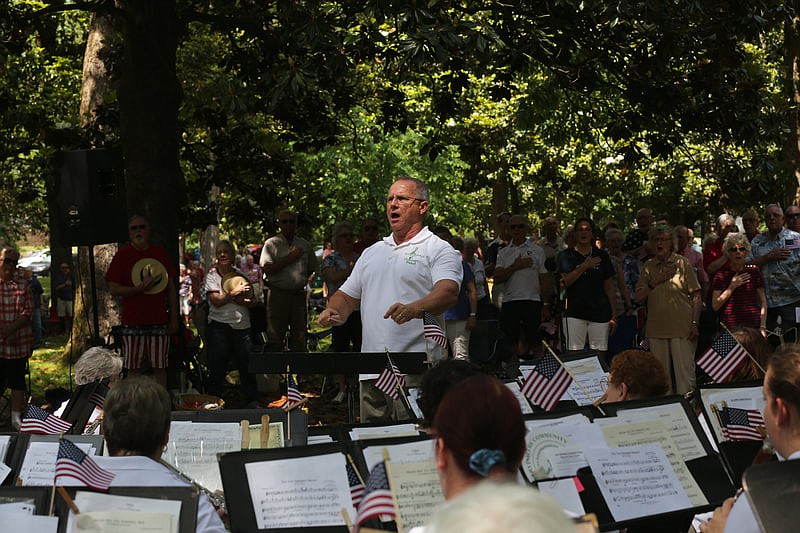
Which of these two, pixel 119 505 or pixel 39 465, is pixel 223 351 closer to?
pixel 39 465

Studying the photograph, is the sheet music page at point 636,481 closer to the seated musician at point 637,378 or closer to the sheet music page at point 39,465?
the seated musician at point 637,378

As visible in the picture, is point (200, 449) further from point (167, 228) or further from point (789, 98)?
point (789, 98)

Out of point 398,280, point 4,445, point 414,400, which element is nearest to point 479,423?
point 4,445

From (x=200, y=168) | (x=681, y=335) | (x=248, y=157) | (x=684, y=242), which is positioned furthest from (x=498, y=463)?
(x=200, y=168)

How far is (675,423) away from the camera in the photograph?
15.3ft

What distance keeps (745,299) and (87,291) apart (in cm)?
956

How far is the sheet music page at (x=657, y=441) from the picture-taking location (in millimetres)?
4402

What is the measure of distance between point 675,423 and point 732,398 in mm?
675

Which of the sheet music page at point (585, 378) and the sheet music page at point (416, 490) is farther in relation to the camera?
the sheet music page at point (585, 378)

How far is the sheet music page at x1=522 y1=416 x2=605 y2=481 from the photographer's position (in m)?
4.30

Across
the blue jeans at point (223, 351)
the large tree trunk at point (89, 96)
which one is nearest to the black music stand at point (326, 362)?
the blue jeans at point (223, 351)

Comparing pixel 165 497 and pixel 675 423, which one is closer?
pixel 165 497

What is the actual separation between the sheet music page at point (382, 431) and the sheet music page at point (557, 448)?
1.85ft

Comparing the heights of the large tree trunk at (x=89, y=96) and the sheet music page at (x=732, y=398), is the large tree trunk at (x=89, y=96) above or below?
above
